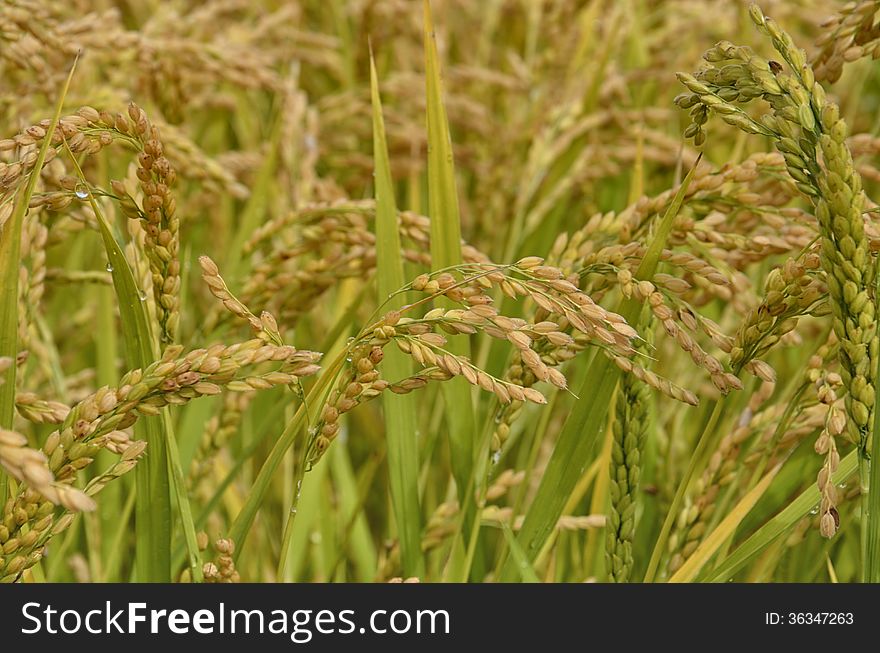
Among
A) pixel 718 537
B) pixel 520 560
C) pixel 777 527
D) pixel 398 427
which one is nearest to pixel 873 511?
pixel 777 527

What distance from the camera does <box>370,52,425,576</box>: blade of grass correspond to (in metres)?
1.29

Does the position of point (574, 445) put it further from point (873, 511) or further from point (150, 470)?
point (150, 470)

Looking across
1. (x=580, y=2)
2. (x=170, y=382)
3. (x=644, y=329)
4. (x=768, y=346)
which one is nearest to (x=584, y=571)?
(x=644, y=329)

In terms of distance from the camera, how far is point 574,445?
115cm

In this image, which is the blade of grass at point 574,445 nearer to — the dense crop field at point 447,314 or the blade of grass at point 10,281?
the dense crop field at point 447,314

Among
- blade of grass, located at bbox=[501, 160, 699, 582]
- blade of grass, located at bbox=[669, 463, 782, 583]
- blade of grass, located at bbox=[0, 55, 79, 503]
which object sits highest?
blade of grass, located at bbox=[0, 55, 79, 503]

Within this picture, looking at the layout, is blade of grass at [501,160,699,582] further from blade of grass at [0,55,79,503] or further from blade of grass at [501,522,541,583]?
blade of grass at [0,55,79,503]

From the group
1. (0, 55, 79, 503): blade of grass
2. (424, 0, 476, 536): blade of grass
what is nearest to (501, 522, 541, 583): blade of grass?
(424, 0, 476, 536): blade of grass

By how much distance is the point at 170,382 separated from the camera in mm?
891

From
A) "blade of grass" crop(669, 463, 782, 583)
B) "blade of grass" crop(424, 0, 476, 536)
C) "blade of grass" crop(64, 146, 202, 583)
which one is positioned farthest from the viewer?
"blade of grass" crop(424, 0, 476, 536)

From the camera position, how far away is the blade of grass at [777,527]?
112cm

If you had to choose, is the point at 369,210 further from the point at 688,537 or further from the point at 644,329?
the point at 688,537

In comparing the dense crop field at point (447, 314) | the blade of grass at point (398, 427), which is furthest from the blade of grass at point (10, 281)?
the blade of grass at point (398, 427)
